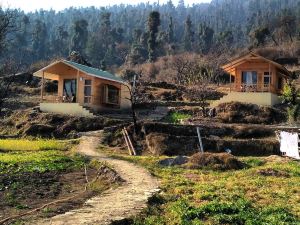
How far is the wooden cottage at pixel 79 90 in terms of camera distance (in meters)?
36.9

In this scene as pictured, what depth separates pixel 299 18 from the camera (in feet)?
320

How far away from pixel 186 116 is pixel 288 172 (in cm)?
1917

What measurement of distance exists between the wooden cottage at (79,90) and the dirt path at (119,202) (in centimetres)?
1881

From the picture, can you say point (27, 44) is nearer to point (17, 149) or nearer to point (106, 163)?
point (17, 149)

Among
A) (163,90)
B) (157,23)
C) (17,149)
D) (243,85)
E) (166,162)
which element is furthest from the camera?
(157,23)

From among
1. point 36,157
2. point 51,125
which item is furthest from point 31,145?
point 51,125

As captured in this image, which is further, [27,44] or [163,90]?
[27,44]

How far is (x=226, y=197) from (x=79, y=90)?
27.5 metres

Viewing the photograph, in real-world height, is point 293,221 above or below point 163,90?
below

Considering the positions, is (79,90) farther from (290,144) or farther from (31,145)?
(290,144)

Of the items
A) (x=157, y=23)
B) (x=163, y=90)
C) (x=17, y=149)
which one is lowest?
(x=17, y=149)

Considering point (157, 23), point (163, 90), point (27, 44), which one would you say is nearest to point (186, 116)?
point (163, 90)

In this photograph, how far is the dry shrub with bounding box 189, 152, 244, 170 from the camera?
18594 mm

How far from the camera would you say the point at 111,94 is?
42312 millimetres
